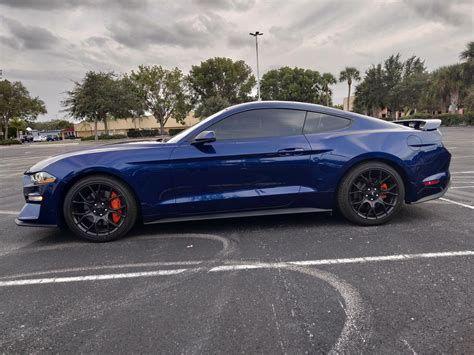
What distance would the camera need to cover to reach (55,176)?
11.0 feet

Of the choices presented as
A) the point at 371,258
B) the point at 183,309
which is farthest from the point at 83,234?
the point at 371,258

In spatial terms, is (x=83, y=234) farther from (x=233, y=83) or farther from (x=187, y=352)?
(x=233, y=83)

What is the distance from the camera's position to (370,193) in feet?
12.1

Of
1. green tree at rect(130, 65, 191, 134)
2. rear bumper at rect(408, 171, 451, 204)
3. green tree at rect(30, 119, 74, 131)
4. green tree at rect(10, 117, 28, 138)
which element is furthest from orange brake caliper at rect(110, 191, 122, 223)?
green tree at rect(30, 119, 74, 131)

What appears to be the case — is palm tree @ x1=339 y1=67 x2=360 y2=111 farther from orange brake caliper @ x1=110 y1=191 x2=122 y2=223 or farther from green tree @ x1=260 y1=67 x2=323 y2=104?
orange brake caliper @ x1=110 y1=191 x2=122 y2=223

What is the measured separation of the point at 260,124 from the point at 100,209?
2021 millimetres

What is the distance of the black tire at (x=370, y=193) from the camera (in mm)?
3637

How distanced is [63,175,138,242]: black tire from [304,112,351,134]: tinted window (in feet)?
7.12

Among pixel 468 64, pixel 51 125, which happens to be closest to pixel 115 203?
pixel 468 64

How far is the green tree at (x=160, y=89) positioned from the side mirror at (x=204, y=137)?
4168 centimetres

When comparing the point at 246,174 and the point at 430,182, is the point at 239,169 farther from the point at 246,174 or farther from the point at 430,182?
the point at 430,182

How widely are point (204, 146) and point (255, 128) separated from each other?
0.63 m

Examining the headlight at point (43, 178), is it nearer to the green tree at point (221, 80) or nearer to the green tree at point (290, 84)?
the green tree at point (221, 80)

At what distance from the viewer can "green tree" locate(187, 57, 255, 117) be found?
149ft
